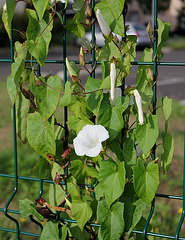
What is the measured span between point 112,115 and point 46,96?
0.80 ft

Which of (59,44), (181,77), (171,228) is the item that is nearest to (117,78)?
(171,228)

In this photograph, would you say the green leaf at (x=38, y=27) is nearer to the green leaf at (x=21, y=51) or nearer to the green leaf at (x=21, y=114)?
the green leaf at (x=21, y=51)

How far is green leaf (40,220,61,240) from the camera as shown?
1.50 meters

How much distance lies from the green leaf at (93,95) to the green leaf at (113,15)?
7.0 inches

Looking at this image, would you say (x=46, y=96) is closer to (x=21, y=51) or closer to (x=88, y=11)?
(x=21, y=51)

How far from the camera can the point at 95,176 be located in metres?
1.41

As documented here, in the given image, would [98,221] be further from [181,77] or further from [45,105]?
[181,77]

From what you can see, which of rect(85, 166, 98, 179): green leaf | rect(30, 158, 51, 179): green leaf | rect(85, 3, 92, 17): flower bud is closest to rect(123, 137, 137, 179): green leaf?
rect(85, 166, 98, 179): green leaf

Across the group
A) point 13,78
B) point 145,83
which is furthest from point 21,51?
point 145,83

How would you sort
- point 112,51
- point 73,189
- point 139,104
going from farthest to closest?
1. point 73,189
2. point 112,51
3. point 139,104

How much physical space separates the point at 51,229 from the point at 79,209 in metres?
0.16

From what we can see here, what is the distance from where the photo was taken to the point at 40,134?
1414 millimetres

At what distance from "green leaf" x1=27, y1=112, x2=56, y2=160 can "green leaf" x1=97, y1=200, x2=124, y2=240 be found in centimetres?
26

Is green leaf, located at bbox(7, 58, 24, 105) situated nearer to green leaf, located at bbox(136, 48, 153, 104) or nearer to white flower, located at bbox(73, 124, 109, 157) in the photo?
white flower, located at bbox(73, 124, 109, 157)
